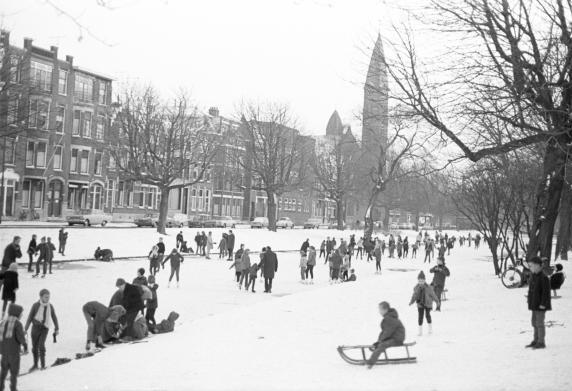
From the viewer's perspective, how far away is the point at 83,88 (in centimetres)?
5519

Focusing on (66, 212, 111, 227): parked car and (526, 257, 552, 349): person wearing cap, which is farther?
(66, 212, 111, 227): parked car

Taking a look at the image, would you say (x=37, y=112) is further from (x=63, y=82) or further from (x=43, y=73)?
(x=63, y=82)

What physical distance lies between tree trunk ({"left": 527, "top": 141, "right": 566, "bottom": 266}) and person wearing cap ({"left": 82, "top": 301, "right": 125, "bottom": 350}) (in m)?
12.0

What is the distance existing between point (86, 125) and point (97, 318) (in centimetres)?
4484

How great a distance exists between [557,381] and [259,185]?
174 ft

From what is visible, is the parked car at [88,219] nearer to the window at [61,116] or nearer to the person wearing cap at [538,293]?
the window at [61,116]

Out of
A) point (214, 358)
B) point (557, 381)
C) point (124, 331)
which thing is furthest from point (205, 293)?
point (557, 381)

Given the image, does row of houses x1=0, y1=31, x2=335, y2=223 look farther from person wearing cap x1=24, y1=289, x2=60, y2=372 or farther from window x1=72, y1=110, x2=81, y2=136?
person wearing cap x1=24, y1=289, x2=60, y2=372

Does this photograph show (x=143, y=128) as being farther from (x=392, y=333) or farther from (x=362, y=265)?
(x=392, y=333)

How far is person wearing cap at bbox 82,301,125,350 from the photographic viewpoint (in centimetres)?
1302

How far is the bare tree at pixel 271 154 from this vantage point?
58906mm

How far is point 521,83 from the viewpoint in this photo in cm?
1378

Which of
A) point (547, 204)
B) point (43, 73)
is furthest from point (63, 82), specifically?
point (547, 204)

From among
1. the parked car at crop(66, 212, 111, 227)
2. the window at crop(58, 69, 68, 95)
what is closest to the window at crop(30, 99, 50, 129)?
the window at crop(58, 69, 68, 95)
